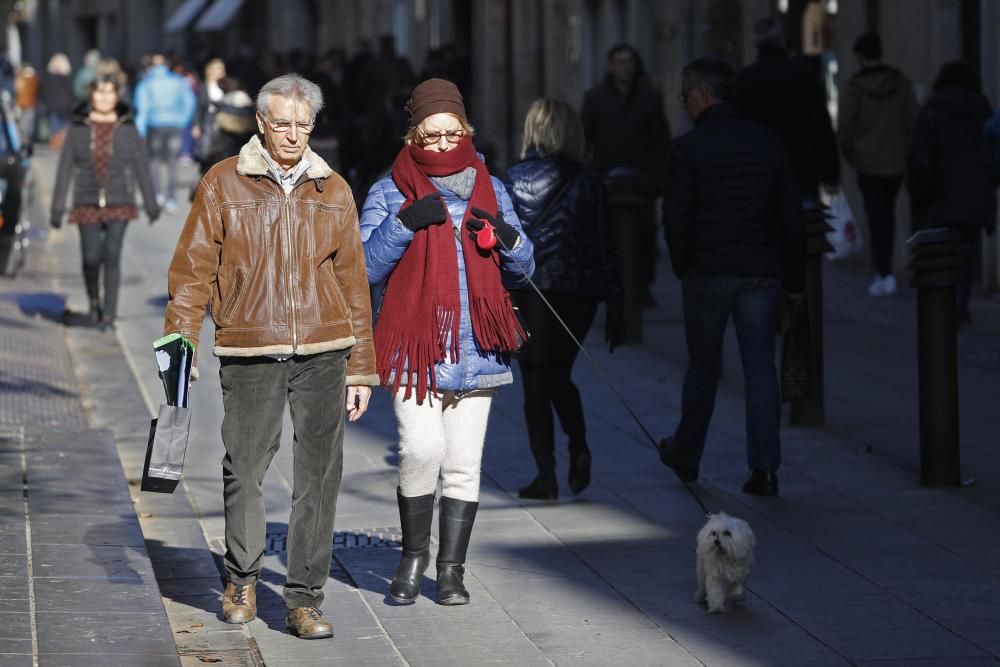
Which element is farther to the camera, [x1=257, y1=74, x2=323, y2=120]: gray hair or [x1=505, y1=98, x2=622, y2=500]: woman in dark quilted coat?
[x1=505, y1=98, x2=622, y2=500]: woman in dark quilted coat

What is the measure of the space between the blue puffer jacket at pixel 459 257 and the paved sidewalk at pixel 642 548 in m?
0.77

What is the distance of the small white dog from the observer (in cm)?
641

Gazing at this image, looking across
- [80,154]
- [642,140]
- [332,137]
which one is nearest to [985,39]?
[642,140]

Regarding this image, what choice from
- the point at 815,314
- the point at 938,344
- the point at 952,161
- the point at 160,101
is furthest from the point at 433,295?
the point at 160,101

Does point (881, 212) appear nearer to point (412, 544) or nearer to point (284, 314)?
point (412, 544)

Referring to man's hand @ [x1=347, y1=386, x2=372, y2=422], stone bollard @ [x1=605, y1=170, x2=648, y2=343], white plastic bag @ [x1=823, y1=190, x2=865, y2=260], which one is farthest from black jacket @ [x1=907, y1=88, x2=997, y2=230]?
man's hand @ [x1=347, y1=386, x2=372, y2=422]

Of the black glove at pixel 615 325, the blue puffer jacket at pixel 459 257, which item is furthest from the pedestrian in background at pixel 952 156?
the blue puffer jacket at pixel 459 257

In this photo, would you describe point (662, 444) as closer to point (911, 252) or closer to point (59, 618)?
point (911, 252)

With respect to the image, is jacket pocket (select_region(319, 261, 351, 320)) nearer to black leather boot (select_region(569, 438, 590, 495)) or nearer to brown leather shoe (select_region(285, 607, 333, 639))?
brown leather shoe (select_region(285, 607, 333, 639))

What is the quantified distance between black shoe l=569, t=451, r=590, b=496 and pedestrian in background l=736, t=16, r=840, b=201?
436 centimetres

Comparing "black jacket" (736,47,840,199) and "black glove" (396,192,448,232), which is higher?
"black jacket" (736,47,840,199)

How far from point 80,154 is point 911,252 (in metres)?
7.13

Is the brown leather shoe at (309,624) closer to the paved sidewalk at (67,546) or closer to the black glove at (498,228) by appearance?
the paved sidewalk at (67,546)

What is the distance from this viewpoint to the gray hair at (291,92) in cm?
601
